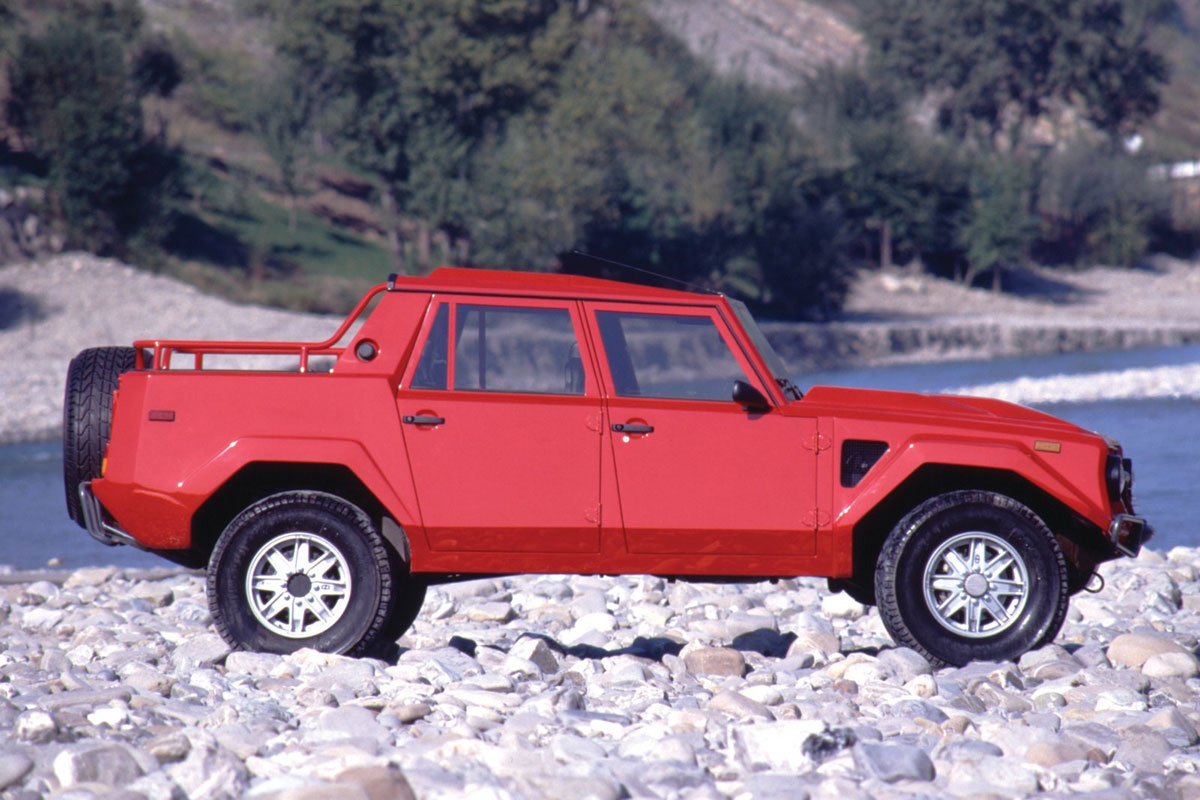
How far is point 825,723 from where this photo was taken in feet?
17.4

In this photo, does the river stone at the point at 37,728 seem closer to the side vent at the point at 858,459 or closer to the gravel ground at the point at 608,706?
the gravel ground at the point at 608,706

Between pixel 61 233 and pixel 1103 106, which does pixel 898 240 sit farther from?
pixel 61 233

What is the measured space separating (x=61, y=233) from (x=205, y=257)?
4.66 meters

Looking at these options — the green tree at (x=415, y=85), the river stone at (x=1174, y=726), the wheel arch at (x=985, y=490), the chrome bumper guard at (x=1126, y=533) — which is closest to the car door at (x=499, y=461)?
the wheel arch at (x=985, y=490)

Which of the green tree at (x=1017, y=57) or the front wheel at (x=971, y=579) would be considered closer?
the front wheel at (x=971, y=579)

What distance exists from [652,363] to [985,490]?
68.1 inches

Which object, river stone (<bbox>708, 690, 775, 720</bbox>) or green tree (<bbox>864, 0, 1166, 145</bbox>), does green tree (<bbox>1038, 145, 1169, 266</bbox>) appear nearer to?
green tree (<bbox>864, 0, 1166, 145</bbox>)

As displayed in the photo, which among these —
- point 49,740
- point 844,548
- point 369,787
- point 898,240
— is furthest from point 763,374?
point 898,240

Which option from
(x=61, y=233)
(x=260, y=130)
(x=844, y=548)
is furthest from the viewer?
(x=260, y=130)

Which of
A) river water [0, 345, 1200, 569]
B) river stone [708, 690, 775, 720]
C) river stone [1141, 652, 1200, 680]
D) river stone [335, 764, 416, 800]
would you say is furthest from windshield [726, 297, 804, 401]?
river water [0, 345, 1200, 569]

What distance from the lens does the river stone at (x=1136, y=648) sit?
7.03 m

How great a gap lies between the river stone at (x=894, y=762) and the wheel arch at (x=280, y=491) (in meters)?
2.47

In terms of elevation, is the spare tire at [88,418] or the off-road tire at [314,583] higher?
the spare tire at [88,418]

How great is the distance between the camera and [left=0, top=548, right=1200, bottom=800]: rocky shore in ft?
15.9
